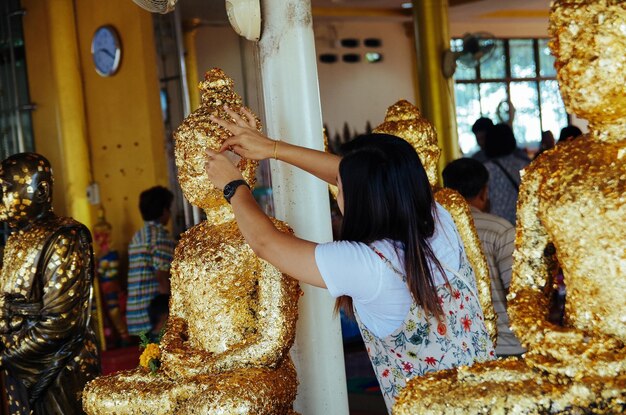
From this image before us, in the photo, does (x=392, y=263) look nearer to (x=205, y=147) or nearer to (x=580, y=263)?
(x=580, y=263)

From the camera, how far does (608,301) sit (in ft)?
6.74

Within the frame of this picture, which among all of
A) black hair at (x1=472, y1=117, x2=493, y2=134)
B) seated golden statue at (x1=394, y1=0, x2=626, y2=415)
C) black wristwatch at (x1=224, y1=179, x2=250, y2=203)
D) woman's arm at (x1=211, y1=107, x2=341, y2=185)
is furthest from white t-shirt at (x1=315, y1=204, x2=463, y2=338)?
black hair at (x1=472, y1=117, x2=493, y2=134)

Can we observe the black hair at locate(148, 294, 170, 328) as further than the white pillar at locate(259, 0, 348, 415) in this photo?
Yes

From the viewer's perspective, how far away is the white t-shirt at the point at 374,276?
7.02ft

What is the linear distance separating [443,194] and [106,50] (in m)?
5.59

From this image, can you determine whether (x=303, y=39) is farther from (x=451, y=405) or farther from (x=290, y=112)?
(x=451, y=405)

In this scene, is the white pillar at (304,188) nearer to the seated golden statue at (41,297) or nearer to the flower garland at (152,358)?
the flower garland at (152,358)

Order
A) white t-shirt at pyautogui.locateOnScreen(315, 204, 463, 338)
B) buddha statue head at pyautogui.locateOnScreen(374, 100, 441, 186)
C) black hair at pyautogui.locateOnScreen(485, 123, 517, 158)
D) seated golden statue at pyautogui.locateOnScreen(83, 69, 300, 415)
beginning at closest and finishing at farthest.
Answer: white t-shirt at pyautogui.locateOnScreen(315, 204, 463, 338)
seated golden statue at pyautogui.locateOnScreen(83, 69, 300, 415)
buddha statue head at pyautogui.locateOnScreen(374, 100, 441, 186)
black hair at pyautogui.locateOnScreen(485, 123, 517, 158)

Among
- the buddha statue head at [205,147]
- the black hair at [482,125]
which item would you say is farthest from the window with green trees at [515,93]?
the buddha statue head at [205,147]

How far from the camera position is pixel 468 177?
4.17 m

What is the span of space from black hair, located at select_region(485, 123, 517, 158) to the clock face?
4134mm

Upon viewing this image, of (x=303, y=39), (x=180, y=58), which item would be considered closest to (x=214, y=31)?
(x=180, y=58)

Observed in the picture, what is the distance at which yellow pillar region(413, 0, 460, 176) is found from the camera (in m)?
9.18

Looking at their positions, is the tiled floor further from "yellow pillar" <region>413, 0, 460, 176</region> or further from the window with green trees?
the window with green trees
